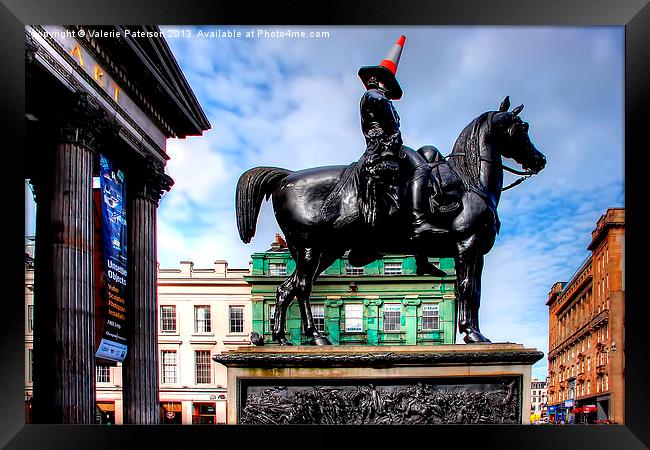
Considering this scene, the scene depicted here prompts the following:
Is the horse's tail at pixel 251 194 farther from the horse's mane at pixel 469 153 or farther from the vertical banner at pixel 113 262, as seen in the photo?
the vertical banner at pixel 113 262

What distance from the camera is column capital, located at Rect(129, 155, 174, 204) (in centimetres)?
2550

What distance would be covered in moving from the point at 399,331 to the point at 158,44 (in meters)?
18.5

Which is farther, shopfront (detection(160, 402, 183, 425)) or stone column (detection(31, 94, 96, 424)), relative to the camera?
shopfront (detection(160, 402, 183, 425))

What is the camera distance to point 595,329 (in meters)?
27.7

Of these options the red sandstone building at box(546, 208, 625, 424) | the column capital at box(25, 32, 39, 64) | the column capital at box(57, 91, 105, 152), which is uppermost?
the column capital at box(25, 32, 39, 64)

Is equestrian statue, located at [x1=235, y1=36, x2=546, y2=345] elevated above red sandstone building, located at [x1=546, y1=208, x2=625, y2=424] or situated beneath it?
elevated above

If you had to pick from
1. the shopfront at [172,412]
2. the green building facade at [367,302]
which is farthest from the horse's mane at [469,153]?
the green building facade at [367,302]

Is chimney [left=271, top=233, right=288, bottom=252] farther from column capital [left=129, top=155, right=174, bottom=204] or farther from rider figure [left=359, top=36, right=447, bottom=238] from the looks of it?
rider figure [left=359, top=36, right=447, bottom=238]

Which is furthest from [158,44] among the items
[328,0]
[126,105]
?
[328,0]

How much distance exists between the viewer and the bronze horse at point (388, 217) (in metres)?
9.91

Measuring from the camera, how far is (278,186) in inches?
421

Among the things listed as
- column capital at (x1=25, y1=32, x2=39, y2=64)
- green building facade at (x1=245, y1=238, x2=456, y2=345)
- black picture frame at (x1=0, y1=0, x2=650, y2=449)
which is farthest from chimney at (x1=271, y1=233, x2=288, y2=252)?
black picture frame at (x1=0, y1=0, x2=650, y2=449)

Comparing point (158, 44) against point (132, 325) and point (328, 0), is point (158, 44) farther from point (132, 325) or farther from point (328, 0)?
point (328, 0)

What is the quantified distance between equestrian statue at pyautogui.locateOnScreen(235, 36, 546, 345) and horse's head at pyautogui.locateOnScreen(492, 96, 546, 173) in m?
0.01
